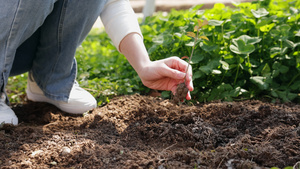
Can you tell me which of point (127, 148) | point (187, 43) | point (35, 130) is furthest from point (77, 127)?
point (187, 43)

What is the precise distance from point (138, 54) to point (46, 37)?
63 cm

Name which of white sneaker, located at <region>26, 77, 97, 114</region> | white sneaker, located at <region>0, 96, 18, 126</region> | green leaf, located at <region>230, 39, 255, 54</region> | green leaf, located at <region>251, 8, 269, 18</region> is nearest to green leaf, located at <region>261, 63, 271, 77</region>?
green leaf, located at <region>230, 39, 255, 54</region>

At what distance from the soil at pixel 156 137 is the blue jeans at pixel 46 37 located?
223 millimetres

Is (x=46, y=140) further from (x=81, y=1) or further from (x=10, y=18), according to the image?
(x=81, y=1)

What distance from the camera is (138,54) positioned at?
183cm

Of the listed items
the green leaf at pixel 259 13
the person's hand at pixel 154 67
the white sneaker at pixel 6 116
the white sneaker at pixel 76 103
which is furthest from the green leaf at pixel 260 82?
the white sneaker at pixel 6 116

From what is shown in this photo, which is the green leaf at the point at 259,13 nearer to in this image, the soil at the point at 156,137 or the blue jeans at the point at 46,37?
the soil at the point at 156,137

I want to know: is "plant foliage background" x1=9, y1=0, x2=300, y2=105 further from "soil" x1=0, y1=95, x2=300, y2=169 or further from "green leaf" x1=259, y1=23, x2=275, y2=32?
"soil" x1=0, y1=95, x2=300, y2=169

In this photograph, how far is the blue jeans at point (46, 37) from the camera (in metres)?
1.73

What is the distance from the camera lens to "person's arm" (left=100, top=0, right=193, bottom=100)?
174 cm

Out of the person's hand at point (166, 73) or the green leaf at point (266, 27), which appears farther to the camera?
the green leaf at point (266, 27)

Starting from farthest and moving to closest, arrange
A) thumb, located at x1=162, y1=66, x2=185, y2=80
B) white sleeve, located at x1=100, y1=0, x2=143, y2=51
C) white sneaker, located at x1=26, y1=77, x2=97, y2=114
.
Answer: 1. white sneaker, located at x1=26, y1=77, x2=97, y2=114
2. white sleeve, located at x1=100, y1=0, x2=143, y2=51
3. thumb, located at x1=162, y1=66, x2=185, y2=80

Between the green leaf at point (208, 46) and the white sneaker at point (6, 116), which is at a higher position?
the green leaf at point (208, 46)

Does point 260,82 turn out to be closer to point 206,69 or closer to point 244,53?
point 244,53
